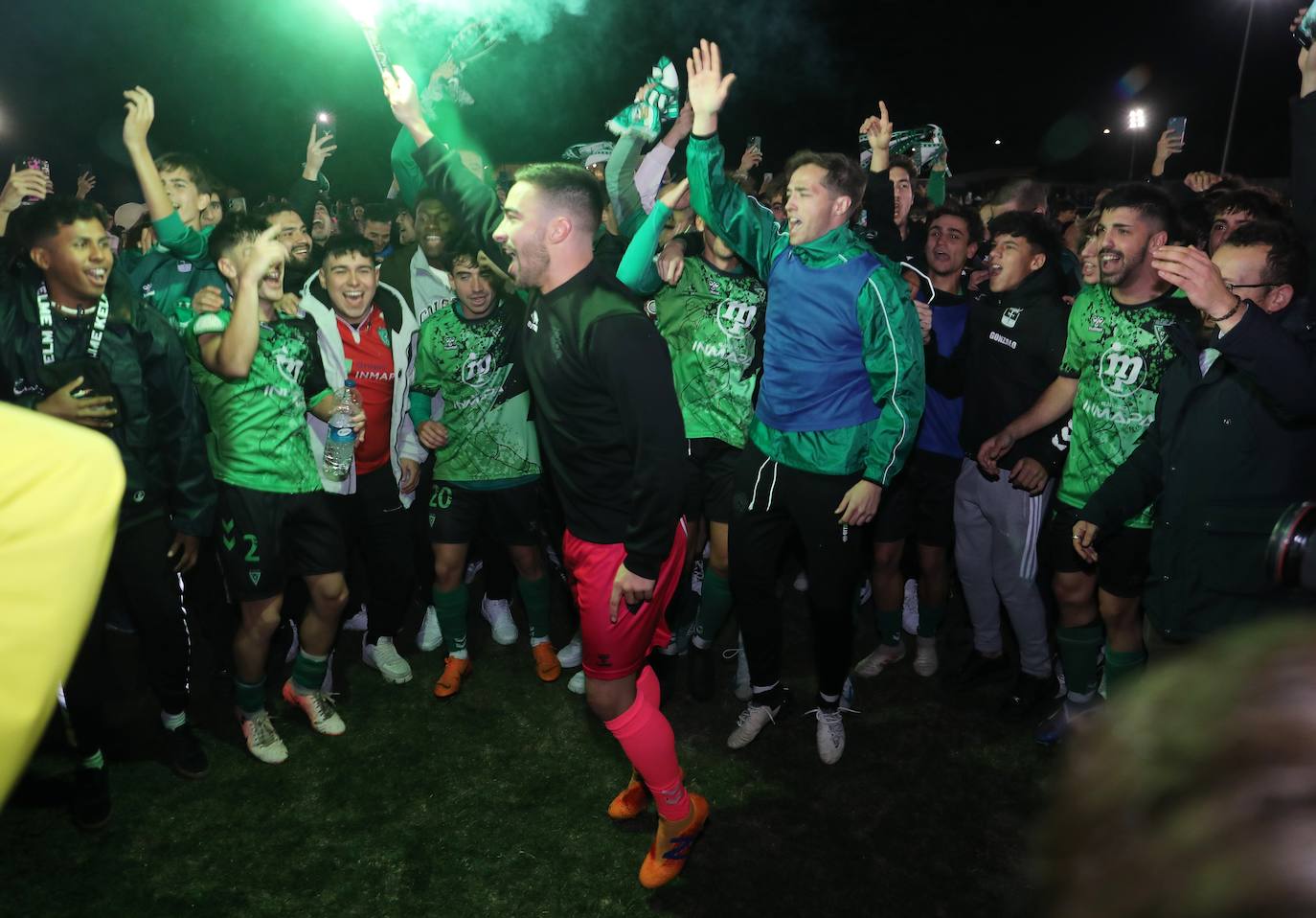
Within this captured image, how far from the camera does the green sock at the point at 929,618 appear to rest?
513 cm

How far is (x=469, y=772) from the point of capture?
416 centimetres

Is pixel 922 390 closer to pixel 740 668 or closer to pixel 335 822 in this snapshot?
pixel 740 668

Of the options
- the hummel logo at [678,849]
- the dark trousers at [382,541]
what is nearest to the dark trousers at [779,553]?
the hummel logo at [678,849]

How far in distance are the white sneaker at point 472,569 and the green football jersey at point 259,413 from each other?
2.12 meters

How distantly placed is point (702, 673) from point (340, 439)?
2.29 metres

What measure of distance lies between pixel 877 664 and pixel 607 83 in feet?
57.6

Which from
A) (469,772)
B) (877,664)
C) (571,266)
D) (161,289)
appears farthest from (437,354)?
(877,664)

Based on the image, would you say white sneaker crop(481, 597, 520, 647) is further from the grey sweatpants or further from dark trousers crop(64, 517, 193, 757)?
the grey sweatpants

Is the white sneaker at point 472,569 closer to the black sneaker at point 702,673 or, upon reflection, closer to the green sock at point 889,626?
the black sneaker at point 702,673

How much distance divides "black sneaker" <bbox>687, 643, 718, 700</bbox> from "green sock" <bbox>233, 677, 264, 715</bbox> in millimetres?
2206

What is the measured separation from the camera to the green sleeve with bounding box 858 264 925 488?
3.87m

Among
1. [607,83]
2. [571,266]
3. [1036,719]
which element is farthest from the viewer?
[607,83]

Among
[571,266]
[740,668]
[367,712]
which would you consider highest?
[571,266]

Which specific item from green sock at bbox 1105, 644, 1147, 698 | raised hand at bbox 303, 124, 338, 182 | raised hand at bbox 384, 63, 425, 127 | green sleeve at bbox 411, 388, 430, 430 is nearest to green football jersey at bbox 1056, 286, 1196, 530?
green sock at bbox 1105, 644, 1147, 698
